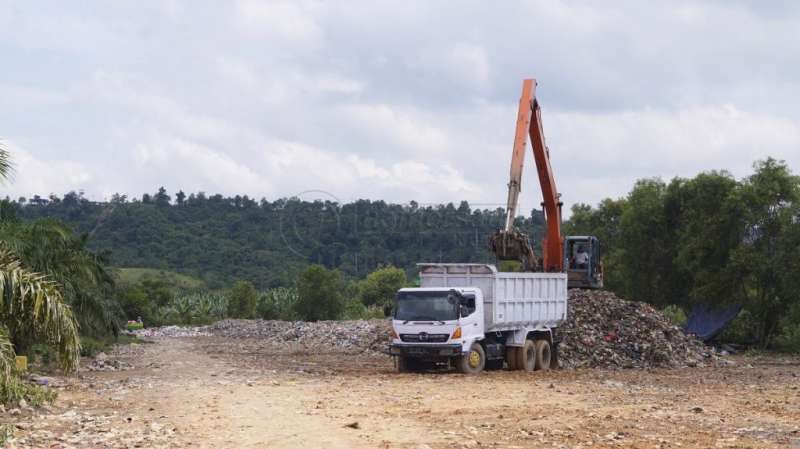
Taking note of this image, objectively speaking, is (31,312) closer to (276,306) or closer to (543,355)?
(543,355)

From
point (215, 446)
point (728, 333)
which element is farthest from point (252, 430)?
point (728, 333)

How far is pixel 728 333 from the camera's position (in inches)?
1700

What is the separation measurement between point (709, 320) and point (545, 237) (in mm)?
12586

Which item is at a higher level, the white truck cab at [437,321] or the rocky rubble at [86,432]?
the white truck cab at [437,321]

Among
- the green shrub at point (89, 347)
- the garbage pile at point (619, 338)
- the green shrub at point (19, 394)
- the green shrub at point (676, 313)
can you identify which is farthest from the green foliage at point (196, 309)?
the green shrub at point (19, 394)

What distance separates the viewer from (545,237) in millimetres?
33125

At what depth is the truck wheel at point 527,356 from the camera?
2550 centimetres

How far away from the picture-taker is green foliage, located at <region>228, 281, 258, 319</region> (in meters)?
84.8

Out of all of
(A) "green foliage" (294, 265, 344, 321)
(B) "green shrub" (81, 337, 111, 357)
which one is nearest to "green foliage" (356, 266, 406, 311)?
(A) "green foliage" (294, 265, 344, 321)

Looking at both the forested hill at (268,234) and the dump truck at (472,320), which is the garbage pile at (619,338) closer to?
the dump truck at (472,320)

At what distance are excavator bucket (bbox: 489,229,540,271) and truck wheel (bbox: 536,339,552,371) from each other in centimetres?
319

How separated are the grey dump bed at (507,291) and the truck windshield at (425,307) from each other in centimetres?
Answer: 127

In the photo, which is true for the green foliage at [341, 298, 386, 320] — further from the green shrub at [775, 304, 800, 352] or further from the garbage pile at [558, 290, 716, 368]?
the garbage pile at [558, 290, 716, 368]

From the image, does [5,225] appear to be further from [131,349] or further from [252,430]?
[131,349]
